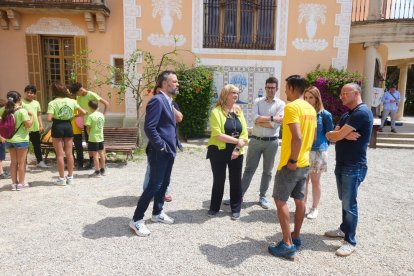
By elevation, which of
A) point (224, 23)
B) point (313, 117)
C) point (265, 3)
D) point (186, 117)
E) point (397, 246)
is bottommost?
point (397, 246)

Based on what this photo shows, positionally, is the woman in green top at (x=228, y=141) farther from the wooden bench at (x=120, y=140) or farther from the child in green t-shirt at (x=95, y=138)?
the wooden bench at (x=120, y=140)

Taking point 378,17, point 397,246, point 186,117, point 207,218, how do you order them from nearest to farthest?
point 397,246, point 207,218, point 186,117, point 378,17

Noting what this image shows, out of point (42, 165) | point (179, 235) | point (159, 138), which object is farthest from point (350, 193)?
point (42, 165)

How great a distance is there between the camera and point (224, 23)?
33.2 feet

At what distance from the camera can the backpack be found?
472cm

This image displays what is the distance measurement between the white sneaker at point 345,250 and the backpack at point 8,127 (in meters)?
4.53

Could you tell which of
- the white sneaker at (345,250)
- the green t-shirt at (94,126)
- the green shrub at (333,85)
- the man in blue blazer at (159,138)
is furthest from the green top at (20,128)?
the green shrub at (333,85)

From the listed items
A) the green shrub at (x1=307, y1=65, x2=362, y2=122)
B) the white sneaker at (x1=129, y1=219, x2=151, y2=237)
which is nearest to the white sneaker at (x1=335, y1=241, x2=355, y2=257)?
the white sneaker at (x1=129, y1=219, x2=151, y2=237)

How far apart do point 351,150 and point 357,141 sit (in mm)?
103

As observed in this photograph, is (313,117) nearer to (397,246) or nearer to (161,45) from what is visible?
(397,246)

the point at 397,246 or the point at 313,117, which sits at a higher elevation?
the point at 313,117

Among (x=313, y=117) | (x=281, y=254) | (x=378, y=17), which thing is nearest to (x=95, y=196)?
(x=281, y=254)

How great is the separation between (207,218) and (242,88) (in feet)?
22.5

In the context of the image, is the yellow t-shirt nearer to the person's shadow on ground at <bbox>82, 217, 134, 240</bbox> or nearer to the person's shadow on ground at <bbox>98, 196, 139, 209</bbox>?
the person's shadow on ground at <bbox>82, 217, 134, 240</bbox>
